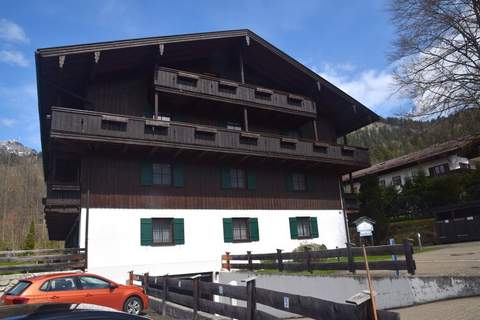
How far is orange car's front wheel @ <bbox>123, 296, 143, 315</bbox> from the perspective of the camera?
12773 mm

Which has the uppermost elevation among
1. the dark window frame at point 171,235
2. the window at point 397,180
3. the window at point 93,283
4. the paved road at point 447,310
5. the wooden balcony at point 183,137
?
the window at point 397,180

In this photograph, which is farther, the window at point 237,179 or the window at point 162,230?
the window at point 237,179

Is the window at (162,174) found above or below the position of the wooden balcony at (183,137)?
below

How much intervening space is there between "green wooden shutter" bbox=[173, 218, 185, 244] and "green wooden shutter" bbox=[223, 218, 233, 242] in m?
2.59

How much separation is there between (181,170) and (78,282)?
1169cm

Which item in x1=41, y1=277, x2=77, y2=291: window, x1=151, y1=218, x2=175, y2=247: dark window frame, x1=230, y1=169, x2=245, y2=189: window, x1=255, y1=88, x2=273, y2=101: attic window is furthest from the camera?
x1=255, y1=88, x2=273, y2=101: attic window

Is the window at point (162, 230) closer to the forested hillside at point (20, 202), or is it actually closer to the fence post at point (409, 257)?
the fence post at point (409, 257)

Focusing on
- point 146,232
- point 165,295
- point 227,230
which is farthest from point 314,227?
point 165,295

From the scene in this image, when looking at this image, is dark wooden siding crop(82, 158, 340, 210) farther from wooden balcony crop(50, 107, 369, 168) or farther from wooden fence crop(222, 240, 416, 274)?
wooden fence crop(222, 240, 416, 274)

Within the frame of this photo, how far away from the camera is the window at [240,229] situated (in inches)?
957

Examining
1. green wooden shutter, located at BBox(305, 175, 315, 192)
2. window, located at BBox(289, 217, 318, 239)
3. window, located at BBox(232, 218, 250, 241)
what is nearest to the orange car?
window, located at BBox(232, 218, 250, 241)

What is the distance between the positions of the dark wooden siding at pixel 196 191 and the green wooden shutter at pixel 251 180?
230mm

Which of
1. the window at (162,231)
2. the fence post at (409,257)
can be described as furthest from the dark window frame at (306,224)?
the fence post at (409,257)

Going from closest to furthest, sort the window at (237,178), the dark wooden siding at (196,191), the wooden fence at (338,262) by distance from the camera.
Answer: the wooden fence at (338,262) → the dark wooden siding at (196,191) → the window at (237,178)
